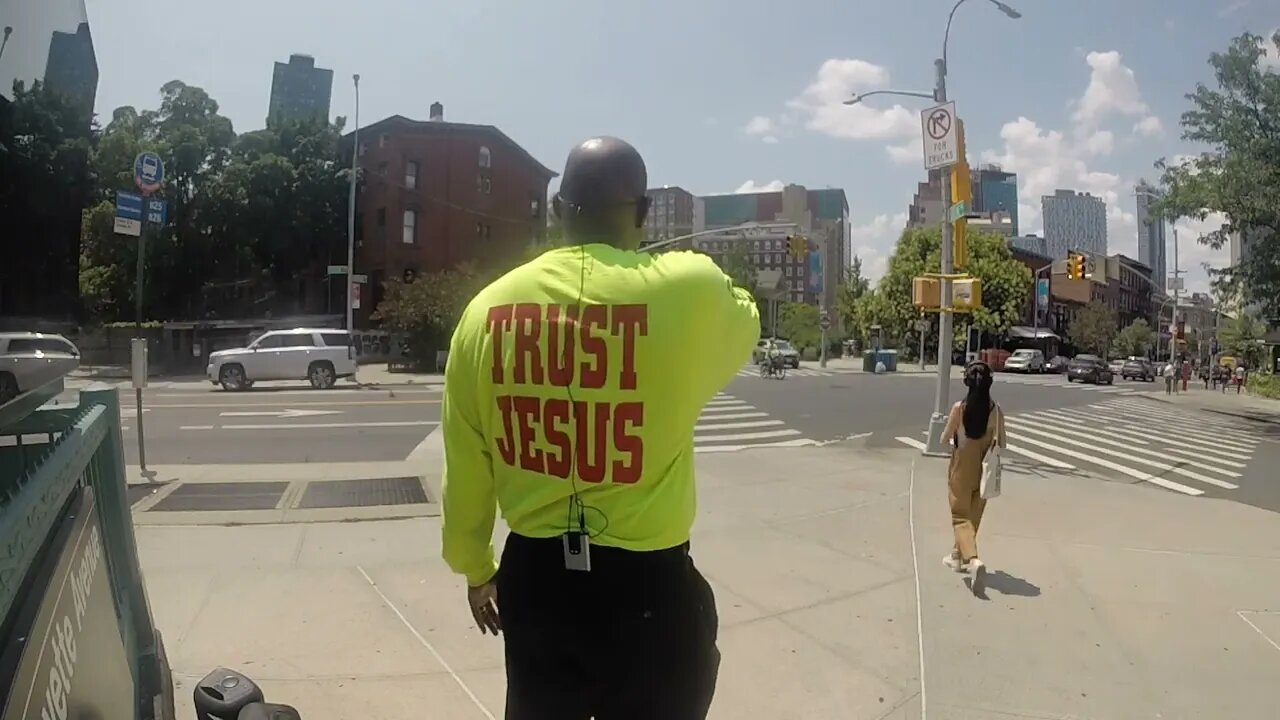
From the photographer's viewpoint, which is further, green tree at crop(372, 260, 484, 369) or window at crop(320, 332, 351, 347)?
green tree at crop(372, 260, 484, 369)

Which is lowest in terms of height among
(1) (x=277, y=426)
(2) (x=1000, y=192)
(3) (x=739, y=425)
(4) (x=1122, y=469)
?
(4) (x=1122, y=469)

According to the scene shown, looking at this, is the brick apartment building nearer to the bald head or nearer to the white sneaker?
the white sneaker

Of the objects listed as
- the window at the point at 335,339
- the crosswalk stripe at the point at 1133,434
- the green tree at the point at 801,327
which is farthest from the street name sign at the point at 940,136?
the green tree at the point at 801,327

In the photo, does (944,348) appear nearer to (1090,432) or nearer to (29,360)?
(1090,432)

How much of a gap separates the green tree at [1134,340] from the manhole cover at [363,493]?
3607 inches

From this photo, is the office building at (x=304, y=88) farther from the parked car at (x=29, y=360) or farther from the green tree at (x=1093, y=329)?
the green tree at (x=1093, y=329)

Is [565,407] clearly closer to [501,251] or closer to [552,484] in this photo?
[552,484]

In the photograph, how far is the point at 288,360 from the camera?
25359mm

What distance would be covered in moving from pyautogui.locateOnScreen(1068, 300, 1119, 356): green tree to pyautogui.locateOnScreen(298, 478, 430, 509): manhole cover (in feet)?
271

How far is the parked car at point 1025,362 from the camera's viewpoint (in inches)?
2072

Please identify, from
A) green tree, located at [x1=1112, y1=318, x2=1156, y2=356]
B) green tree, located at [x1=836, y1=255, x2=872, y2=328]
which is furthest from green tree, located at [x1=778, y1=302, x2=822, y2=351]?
green tree, located at [x1=1112, y1=318, x2=1156, y2=356]

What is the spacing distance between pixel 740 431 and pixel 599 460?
1471cm

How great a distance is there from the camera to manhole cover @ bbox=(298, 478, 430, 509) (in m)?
8.06

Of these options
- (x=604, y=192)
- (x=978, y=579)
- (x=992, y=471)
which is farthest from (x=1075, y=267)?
(x=604, y=192)
